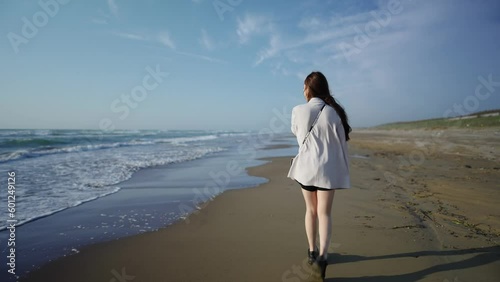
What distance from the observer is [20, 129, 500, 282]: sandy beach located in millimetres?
2736

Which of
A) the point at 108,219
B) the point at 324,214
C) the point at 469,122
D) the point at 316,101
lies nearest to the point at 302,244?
the point at 324,214

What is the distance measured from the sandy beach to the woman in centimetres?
64

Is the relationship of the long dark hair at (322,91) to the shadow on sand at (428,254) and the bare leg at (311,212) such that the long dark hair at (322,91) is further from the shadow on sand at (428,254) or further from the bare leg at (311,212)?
the shadow on sand at (428,254)

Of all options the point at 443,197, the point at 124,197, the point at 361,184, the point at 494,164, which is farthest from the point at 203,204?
the point at 494,164

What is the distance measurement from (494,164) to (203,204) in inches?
390

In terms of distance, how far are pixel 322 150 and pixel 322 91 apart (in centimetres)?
59

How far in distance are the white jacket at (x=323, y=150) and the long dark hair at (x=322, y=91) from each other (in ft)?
0.22

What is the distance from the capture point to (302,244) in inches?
134

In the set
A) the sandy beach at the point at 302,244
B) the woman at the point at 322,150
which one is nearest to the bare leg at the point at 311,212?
the woman at the point at 322,150

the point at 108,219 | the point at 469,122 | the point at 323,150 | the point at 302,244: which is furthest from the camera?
the point at 469,122

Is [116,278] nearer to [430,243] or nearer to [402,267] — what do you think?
[402,267]

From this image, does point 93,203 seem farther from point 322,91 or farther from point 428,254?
point 428,254

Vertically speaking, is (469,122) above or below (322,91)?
above

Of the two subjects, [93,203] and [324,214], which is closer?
[324,214]
